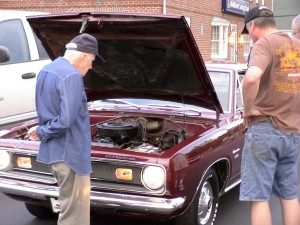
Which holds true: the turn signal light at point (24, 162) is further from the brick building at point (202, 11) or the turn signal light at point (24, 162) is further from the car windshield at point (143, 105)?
the brick building at point (202, 11)

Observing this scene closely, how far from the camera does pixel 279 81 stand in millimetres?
3531

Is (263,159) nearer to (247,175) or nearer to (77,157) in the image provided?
(247,175)

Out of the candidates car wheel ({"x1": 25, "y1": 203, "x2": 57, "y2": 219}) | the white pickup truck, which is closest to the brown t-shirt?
car wheel ({"x1": 25, "y1": 203, "x2": 57, "y2": 219})

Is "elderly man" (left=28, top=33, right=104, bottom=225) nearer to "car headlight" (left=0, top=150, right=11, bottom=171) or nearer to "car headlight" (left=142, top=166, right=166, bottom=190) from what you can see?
A: "car headlight" (left=142, top=166, right=166, bottom=190)

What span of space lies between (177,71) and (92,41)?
1.41 meters

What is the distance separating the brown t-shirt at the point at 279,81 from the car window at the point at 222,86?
1592 mm

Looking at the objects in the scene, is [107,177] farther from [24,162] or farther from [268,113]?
[268,113]

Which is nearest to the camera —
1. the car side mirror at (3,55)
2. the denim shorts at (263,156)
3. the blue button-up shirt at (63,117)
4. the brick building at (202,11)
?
the blue button-up shirt at (63,117)

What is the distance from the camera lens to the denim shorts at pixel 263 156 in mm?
3590

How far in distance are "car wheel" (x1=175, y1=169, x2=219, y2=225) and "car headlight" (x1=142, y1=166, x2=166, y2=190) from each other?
1.49ft

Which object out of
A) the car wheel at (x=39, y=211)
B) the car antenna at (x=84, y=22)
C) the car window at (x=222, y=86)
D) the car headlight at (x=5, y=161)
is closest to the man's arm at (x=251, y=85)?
the car antenna at (x=84, y=22)

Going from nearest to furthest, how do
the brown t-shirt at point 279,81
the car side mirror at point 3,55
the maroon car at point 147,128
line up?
the brown t-shirt at point 279,81, the maroon car at point 147,128, the car side mirror at point 3,55

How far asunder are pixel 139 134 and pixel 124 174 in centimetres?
105

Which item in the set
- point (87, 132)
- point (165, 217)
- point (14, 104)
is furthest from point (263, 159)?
point (14, 104)
